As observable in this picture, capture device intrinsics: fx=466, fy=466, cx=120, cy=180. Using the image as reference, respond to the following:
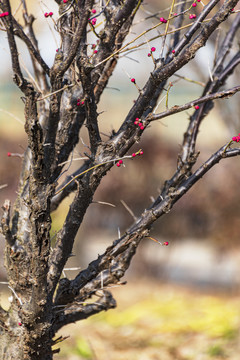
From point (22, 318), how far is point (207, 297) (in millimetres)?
5703

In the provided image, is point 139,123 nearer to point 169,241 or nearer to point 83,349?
point 83,349

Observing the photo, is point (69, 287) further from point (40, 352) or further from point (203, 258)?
point (203, 258)

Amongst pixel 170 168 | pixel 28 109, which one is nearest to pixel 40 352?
pixel 28 109

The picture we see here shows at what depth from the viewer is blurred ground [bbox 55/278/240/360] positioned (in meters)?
4.60

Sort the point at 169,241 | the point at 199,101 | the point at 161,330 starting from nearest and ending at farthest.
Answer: the point at 199,101 < the point at 161,330 < the point at 169,241

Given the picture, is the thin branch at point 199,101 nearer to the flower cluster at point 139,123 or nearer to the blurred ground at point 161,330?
the flower cluster at point 139,123

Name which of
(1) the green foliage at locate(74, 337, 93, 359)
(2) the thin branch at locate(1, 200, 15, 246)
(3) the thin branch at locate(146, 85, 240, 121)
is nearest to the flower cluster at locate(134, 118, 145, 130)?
(3) the thin branch at locate(146, 85, 240, 121)

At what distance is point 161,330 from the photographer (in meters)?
5.38

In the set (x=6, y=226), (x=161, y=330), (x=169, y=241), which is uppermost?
(x=169, y=241)

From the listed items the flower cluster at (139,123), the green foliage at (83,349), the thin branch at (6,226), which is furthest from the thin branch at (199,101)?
the green foliage at (83,349)

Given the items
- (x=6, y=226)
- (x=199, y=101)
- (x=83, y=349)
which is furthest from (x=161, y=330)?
(x=199, y=101)

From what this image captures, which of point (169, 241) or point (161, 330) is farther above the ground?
point (169, 241)

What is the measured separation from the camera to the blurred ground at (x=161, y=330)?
460cm

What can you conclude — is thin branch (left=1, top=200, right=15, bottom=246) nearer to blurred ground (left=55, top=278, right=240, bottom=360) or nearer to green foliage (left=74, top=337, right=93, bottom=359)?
blurred ground (left=55, top=278, right=240, bottom=360)
